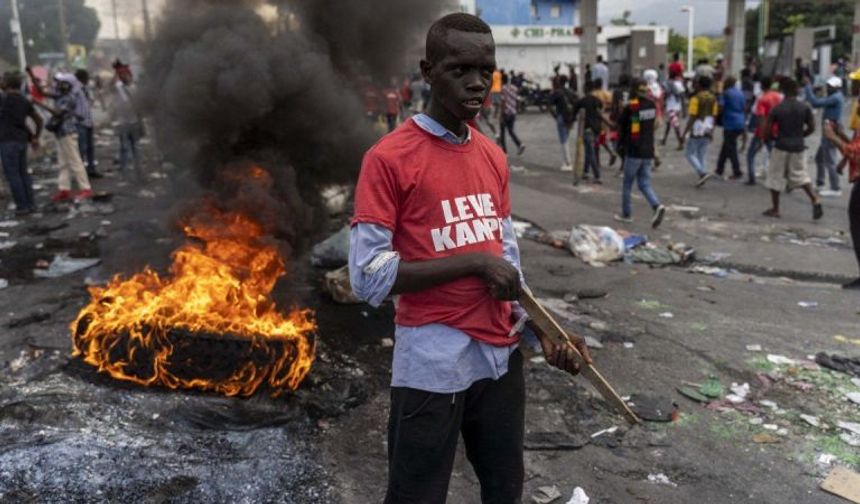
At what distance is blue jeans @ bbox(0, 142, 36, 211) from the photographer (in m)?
9.21

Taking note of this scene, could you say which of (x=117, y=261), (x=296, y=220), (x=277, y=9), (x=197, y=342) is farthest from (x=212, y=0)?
(x=197, y=342)

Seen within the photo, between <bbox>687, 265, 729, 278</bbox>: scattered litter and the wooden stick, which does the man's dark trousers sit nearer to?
the wooden stick

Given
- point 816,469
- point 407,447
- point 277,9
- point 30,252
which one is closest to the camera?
point 407,447

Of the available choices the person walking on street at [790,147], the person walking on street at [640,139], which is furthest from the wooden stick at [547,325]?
the person walking on street at [790,147]

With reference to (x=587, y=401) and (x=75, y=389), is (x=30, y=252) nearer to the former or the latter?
(x=75, y=389)

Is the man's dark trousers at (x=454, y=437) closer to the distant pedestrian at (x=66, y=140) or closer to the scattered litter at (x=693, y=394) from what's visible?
the scattered litter at (x=693, y=394)

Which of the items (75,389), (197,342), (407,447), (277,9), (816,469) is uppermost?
(277,9)

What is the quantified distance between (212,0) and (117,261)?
8.36 ft

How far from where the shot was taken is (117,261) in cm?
634

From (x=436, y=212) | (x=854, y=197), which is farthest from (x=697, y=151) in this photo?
(x=436, y=212)

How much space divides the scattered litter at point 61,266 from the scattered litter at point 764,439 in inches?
248

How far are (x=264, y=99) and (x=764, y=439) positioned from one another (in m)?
4.11

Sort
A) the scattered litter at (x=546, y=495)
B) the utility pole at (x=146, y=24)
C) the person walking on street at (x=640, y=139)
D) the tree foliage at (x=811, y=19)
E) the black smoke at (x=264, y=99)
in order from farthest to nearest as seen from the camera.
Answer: the tree foliage at (x=811, y=19), the person walking on street at (x=640, y=139), the utility pole at (x=146, y=24), the black smoke at (x=264, y=99), the scattered litter at (x=546, y=495)

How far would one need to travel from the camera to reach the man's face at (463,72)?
76.8 inches
